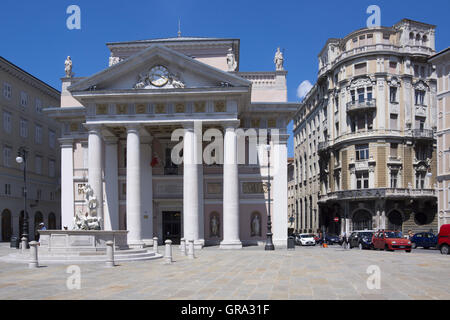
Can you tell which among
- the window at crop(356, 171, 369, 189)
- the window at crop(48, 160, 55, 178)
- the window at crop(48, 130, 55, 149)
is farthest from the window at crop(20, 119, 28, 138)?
the window at crop(356, 171, 369, 189)

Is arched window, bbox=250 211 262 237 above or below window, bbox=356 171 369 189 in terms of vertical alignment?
below

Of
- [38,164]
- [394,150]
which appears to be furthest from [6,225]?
[394,150]

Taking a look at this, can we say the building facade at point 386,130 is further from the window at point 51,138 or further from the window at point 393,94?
the window at point 51,138

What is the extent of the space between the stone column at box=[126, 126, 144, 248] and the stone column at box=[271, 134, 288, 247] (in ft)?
34.7

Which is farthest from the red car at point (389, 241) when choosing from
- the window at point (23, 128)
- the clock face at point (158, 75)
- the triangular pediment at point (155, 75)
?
the window at point (23, 128)

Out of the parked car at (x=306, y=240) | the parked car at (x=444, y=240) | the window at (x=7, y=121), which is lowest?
the parked car at (x=306, y=240)

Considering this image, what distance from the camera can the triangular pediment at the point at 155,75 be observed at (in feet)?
116

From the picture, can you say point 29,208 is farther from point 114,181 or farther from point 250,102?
point 250,102

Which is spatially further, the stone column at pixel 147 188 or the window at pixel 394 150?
the window at pixel 394 150

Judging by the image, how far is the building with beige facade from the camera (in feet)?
143

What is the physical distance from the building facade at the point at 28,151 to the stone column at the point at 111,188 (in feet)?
48.5

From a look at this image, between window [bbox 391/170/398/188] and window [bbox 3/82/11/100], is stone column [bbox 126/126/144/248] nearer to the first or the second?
window [bbox 3/82/11/100]

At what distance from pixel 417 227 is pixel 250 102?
28849 millimetres
